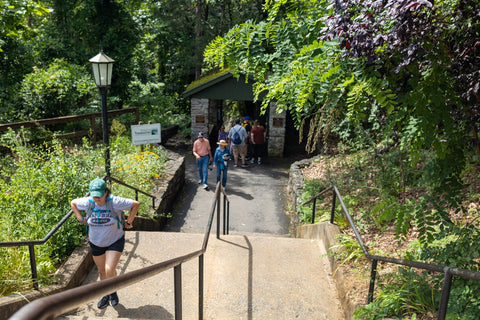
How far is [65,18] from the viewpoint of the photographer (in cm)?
1794

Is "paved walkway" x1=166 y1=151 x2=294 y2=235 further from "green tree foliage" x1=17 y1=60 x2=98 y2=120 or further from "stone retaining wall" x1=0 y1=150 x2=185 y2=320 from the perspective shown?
"green tree foliage" x1=17 y1=60 x2=98 y2=120

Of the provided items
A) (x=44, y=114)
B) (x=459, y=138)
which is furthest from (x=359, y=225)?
(x=44, y=114)

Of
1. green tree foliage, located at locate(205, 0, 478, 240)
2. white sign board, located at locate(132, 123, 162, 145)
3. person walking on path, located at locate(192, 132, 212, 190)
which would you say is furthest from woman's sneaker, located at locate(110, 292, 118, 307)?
white sign board, located at locate(132, 123, 162, 145)

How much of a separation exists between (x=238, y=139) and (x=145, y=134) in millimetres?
3769

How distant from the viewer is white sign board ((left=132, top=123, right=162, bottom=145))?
393 inches

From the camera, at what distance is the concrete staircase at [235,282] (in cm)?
404

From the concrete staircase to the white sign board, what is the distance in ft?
15.2

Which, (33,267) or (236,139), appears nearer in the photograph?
(33,267)

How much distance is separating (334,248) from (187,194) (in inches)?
248

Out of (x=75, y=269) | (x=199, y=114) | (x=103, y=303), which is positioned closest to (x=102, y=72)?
(x=75, y=269)

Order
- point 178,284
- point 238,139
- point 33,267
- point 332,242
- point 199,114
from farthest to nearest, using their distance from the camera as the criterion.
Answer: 1. point 199,114
2. point 238,139
3. point 332,242
4. point 33,267
5. point 178,284

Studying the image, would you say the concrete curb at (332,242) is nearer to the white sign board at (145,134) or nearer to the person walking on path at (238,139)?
the white sign board at (145,134)

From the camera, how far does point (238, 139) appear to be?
12844 mm

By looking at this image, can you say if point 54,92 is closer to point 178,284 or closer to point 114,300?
point 114,300
